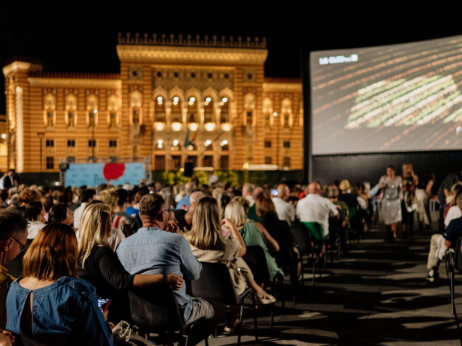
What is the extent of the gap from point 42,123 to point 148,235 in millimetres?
47606

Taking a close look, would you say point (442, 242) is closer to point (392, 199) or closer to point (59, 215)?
point (59, 215)

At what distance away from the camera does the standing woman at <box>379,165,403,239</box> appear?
1312cm

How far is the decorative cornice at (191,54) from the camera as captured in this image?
1784 inches

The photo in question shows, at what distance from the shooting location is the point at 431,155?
16812 mm

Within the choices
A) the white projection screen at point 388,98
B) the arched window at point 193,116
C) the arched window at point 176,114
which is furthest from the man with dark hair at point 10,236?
the arched window at point 193,116

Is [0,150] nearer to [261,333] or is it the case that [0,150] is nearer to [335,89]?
[335,89]

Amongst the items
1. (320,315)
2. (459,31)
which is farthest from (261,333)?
(459,31)

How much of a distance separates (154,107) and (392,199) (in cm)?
3591

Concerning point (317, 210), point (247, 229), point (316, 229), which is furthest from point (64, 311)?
point (317, 210)

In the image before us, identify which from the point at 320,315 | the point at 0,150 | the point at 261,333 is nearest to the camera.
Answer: the point at 261,333

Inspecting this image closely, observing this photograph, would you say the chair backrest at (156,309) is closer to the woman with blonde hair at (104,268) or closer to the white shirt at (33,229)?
the woman with blonde hair at (104,268)

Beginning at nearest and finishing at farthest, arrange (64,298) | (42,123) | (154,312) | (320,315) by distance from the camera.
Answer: (64,298)
(154,312)
(320,315)
(42,123)

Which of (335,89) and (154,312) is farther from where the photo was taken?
Result: (335,89)

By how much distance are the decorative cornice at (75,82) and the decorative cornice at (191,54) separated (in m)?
3.41
